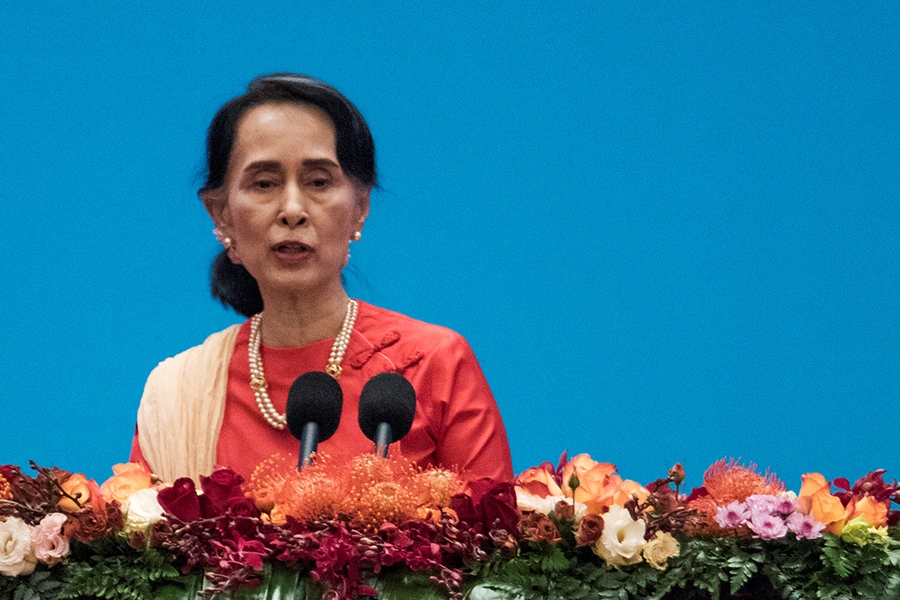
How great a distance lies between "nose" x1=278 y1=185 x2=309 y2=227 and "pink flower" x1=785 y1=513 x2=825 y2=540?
103 centimetres

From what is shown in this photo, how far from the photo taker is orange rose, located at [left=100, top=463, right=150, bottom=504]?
1670 mm

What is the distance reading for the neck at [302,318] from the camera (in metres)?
2.30

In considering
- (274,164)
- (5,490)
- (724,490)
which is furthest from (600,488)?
(274,164)

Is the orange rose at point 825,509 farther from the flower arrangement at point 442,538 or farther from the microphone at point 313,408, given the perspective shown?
the microphone at point 313,408

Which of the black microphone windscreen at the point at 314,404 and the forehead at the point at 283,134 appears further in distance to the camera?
the forehead at the point at 283,134

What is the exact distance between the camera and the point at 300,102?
2.26 meters

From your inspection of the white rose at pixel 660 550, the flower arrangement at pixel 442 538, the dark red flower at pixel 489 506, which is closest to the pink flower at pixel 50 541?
the flower arrangement at pixel 442 538

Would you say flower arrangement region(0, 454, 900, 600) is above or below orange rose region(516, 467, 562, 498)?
below

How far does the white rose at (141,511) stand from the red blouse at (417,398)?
57cm

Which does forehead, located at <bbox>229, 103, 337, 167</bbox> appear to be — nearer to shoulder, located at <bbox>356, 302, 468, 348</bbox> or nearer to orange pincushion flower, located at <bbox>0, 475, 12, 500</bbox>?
shoulder, located at <bbox>356, 302, 468, 348</bbox>

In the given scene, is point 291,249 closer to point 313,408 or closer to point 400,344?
point 400,344

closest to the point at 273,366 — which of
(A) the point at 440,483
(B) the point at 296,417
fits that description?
(B) the point at 296,417

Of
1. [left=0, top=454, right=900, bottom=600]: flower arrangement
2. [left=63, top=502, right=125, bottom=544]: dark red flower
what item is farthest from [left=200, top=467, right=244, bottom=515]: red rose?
[left=63, top=502, right=125, bottom=544]: dark red flower

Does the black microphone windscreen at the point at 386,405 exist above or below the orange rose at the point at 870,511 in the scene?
above
